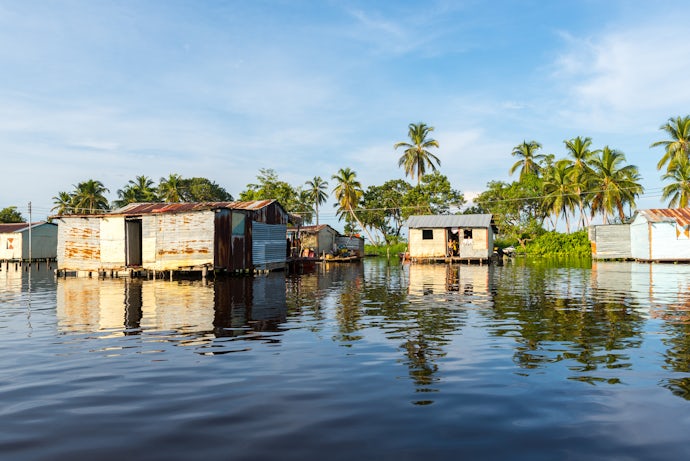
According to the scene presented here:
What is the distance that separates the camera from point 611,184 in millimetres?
50469

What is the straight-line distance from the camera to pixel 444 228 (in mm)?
45469

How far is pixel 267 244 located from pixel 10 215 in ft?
194

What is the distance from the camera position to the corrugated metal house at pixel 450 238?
146 feet

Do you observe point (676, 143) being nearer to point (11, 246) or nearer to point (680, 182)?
point (680, 182)

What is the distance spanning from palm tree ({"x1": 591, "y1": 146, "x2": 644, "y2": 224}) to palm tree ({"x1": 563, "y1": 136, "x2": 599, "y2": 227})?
0.95 metres

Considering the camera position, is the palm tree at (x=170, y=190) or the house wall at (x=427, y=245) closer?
the house wall at (x=427, y=245)

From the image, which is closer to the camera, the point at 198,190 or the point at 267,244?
the point at 267,244

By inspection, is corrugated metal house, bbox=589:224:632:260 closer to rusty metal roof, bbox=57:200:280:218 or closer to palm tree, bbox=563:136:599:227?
palm tree, bbox=563:136:599:227

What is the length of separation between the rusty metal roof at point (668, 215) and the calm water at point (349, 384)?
30029mm

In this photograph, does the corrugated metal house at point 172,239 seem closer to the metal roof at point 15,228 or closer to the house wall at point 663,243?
the metal roof at point 15,228

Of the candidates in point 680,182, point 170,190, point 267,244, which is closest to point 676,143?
point 680,182

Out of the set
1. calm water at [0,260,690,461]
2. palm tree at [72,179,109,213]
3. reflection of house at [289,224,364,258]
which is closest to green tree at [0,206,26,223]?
palm tree at [72,179,109,213]

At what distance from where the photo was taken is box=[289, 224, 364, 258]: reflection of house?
53.0 m

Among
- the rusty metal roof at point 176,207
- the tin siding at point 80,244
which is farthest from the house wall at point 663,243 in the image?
the tin siding at point 80,244
